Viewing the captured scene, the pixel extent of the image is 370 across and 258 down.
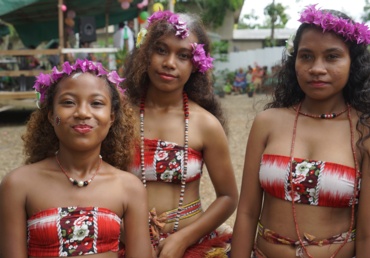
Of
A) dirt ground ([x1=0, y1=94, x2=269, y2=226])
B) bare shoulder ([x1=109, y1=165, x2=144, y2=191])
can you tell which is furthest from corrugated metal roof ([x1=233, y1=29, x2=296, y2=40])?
bare shoulder ([x1=109, y1=165, x2=144, y2=191])

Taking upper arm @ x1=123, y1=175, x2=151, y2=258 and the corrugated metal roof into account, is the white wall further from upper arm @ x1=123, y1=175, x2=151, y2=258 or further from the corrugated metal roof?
upper arm @ x1=123, y1=175, x2=151, y2=258

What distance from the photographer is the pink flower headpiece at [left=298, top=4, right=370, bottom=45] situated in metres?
2.44

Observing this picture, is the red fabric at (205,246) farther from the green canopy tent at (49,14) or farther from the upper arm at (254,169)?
the green canopy tent at (49,14)

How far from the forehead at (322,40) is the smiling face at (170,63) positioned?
786mm

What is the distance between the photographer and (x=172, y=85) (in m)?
3.00

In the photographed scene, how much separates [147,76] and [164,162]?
57 cm

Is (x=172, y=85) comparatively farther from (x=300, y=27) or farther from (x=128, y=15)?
(x=128, y=15)

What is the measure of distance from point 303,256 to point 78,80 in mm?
1389

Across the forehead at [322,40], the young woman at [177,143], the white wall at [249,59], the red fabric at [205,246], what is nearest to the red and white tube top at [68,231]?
the young woman at [177,143]

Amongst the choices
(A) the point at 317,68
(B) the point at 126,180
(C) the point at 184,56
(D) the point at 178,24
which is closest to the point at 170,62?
(C) the point at 184,56

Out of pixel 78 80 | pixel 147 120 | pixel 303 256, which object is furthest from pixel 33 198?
pixel 303 256

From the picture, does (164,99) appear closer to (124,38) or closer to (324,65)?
(324,65)

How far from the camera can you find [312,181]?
7.96 feet

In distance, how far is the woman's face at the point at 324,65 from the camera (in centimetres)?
244
